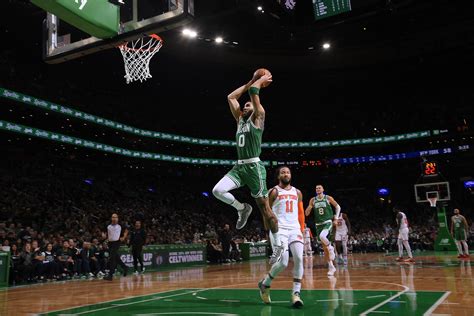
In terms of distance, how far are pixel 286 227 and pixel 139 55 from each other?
7815 millimetres

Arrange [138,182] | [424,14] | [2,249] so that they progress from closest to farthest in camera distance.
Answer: [2,249] < [424,14] < [138,182]

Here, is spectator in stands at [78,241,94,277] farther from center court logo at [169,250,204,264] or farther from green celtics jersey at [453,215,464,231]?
green celtics jersey at [453,215,464,231]

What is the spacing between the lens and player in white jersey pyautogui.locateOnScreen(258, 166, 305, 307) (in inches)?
280

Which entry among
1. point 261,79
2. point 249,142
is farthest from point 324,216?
point 261,79

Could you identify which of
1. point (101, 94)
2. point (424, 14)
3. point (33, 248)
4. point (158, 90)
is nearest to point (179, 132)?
point (158, 90)

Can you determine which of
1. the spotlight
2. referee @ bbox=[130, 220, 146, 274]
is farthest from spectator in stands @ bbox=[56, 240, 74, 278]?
the spotlight

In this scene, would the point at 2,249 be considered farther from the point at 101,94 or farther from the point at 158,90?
the point at 158,90

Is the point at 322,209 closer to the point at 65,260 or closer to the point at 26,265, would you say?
the point at 65,260

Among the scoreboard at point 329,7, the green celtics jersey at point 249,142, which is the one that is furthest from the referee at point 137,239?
the scoreboard at point 329,7

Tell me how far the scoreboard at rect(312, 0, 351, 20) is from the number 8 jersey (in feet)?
40.6

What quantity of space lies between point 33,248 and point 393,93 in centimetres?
3688

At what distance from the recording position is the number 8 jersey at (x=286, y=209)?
7339 mm

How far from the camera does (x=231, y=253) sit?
2455 centimetres

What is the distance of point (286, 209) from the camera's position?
24.2ft
